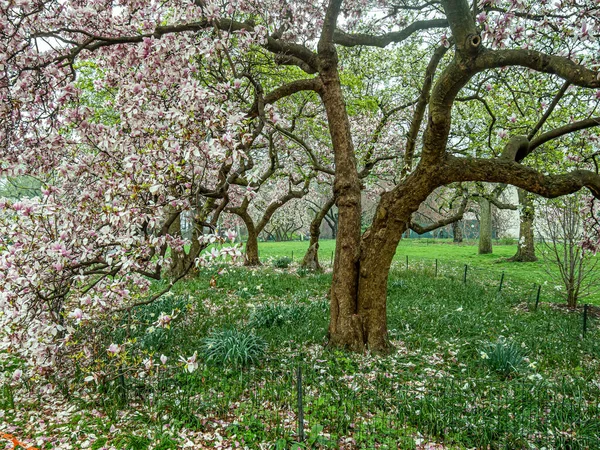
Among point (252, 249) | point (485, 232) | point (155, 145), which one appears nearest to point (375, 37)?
→ point (155, 145)

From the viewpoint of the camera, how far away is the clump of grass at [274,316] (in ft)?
23.9

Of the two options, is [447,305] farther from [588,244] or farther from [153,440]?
[153,440]

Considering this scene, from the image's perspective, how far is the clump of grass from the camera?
7281mm

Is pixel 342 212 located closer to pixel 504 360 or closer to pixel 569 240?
pixel 504 360

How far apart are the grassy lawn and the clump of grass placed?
0.02 meters

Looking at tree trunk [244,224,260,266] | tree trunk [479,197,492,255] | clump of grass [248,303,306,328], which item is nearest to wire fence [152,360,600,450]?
clump of grass [248,303,306,328]

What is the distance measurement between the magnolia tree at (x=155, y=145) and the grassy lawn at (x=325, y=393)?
2.94ft

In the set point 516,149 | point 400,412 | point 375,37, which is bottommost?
point 400,412

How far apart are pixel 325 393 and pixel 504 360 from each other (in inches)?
114

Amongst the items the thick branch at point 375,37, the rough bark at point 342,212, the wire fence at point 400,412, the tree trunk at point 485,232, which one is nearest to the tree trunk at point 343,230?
the rough bark at point 342,212

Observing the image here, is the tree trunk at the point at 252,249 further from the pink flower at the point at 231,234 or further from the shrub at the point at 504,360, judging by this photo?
the pink flower at the point at 231,234

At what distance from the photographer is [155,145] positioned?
160 inches

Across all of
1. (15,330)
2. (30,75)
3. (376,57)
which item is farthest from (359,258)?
(376,57)

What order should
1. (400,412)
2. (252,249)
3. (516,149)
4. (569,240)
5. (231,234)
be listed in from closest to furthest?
(231,234) → (400,412) → (516,149) → (569,240) → (252,249)
